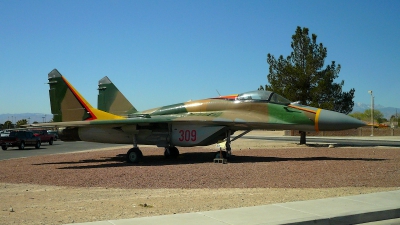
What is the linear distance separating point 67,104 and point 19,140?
1671cm

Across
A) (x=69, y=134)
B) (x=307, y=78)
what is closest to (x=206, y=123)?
(x=69, y=134)

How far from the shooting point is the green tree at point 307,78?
30406 millimetres

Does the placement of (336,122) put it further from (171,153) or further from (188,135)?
(171,153)

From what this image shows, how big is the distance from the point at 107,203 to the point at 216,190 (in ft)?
9.35

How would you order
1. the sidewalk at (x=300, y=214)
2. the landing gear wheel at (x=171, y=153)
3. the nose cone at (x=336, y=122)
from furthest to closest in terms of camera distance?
1. the landing gear wheel at (x=171, y=153)
2. the nose cone at (x=336, y=122)
3. the sidewalk at (x=300, y=214)

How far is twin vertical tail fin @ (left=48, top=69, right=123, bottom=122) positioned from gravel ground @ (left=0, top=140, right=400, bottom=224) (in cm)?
481

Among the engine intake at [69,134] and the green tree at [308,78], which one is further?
the green tree at [308,78]

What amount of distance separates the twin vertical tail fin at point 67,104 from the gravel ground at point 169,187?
4.81 m

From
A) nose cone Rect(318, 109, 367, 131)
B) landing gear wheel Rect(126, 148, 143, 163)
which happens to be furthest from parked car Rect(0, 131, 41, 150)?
nose cone Rect(318, 109, 367, 131)

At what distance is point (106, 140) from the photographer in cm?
1811

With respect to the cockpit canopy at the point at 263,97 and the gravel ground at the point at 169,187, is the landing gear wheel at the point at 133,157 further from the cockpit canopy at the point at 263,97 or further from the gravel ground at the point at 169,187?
the cockpit canopy at the point at 263,97

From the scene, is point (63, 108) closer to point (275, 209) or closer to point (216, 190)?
point (216, 190)

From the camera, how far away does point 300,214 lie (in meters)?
7.10

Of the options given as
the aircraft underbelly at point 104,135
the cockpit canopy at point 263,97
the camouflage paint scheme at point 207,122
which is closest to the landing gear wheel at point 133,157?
the camouflage paint scheme at point 207,122
